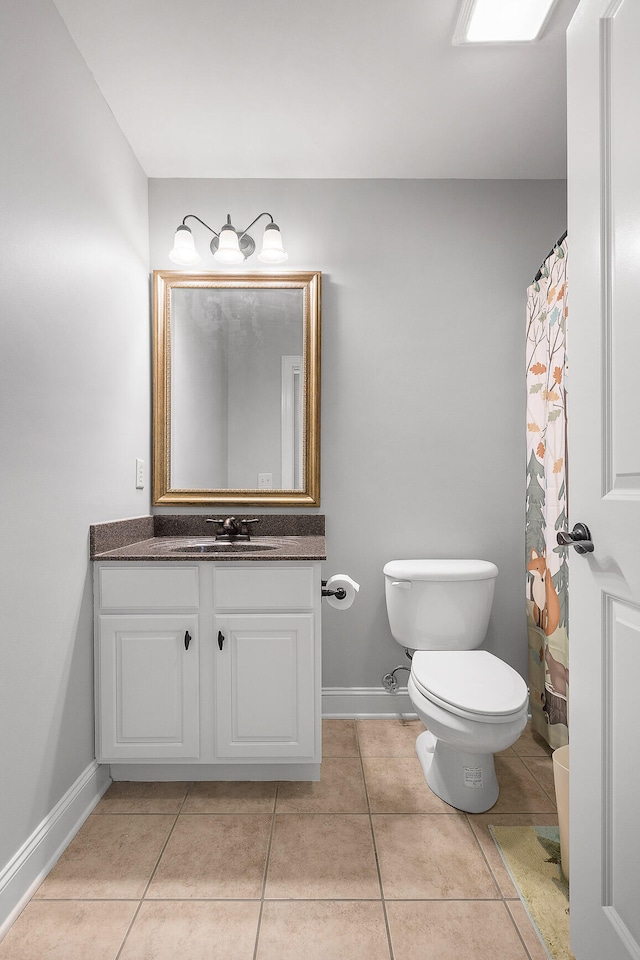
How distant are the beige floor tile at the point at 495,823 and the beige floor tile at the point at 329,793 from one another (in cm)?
34

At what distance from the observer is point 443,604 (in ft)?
7.04

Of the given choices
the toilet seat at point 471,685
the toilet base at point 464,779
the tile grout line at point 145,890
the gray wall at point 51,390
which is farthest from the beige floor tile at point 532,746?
the gray wall at point 51,390

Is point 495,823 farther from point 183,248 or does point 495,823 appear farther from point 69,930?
point 183,248

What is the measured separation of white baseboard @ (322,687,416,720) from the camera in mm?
2432

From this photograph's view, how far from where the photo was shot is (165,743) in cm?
183

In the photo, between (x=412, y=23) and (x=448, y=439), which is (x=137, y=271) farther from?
(x=448, y=439)

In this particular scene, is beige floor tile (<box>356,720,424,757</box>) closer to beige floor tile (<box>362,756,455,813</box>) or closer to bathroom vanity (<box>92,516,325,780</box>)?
beige floor tile (<box>362,756,455,813</box>)

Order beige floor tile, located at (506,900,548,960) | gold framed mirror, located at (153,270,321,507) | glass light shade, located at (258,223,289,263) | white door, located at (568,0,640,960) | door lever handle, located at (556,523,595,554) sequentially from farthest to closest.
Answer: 1. gold framed mirror, located at (153,270,321,507)
2. glass light shade, located at (258,223,289,263)
3. beige floor tile, located at (506,900,548,960)
4. door lever handle, located at (556,523,595,554)
5. white door, located at (568,0,640,960)

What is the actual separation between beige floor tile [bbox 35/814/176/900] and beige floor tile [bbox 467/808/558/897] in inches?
36.1

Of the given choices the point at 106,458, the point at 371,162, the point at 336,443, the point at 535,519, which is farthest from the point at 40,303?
the point at 535,519

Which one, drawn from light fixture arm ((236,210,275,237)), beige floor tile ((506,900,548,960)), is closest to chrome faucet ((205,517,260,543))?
light fixture arm ((236,210,275,237))

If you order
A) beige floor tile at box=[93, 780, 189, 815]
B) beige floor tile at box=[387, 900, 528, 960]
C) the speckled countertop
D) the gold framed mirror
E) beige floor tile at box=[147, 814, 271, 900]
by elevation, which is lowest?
beige floor tile at box=[387, 900, 528, 960]

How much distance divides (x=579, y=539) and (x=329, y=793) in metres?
1.27

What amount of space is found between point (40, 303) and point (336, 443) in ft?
4.21
